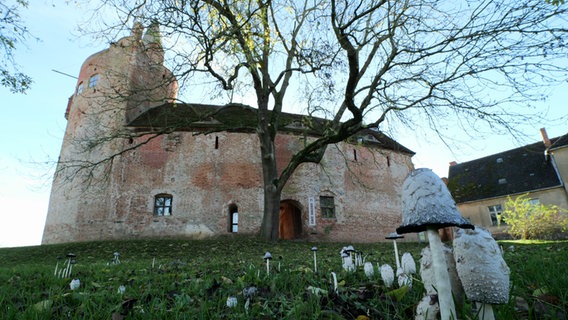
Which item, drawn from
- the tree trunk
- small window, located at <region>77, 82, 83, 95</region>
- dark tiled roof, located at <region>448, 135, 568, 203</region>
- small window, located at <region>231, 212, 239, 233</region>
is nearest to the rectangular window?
dark tiled roof, located at <region>448, 135, 568, 203</region>

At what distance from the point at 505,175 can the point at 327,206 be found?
50.4 feet

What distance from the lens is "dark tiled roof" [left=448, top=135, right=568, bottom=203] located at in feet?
66.2

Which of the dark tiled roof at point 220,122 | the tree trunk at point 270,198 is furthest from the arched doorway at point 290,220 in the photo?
the tree trunk at point 270,198

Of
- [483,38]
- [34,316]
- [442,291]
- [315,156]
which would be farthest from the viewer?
[315,156]

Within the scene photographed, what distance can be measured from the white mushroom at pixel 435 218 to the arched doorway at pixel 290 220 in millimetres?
Answer: 16144

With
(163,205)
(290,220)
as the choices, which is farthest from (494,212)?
(163,205)

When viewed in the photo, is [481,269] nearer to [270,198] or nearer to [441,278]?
[441,278]

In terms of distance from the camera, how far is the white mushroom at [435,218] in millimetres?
1265

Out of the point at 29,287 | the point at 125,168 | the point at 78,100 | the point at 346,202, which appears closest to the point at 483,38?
the point at 29,287

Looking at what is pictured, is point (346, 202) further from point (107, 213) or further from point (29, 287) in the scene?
point (29, 287)

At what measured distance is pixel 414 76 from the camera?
9062 mm

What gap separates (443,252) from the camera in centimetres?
132

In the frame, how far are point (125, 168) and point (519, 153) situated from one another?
28092 mm

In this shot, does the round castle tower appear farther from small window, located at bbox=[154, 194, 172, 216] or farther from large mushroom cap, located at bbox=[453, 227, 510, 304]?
large mushroom cap, located at bbox=[453, 227, 510, 304]
